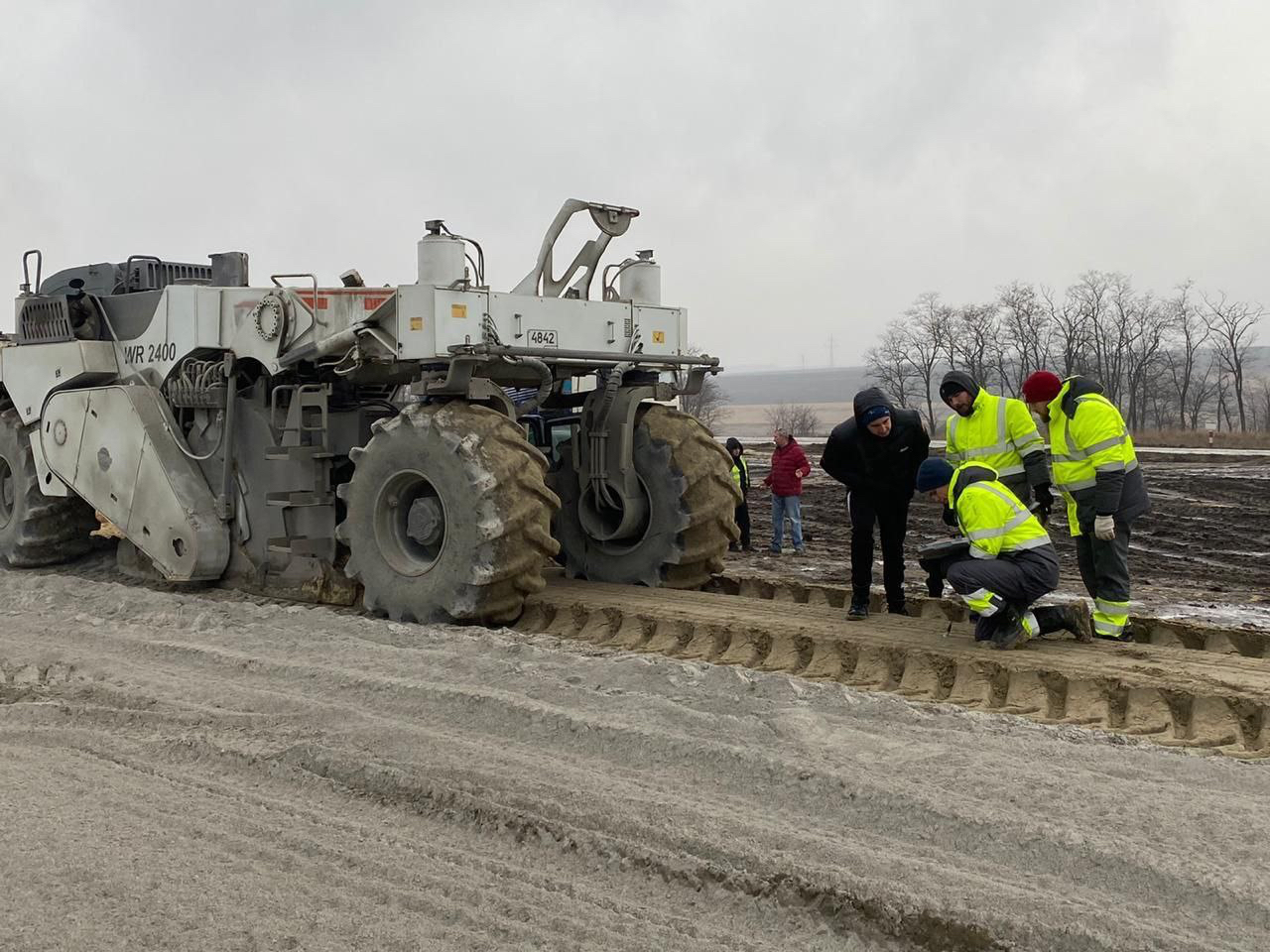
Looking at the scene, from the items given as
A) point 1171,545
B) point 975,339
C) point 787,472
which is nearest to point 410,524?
point 787,472

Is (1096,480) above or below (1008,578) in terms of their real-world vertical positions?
above

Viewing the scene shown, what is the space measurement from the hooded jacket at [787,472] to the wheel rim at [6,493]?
284 inches

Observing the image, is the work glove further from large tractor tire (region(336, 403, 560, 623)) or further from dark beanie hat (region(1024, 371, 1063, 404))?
large tractor tire (region(336, 403, 560, 623))

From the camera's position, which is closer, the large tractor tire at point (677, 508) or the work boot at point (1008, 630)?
the work boot at point (1008, 630)

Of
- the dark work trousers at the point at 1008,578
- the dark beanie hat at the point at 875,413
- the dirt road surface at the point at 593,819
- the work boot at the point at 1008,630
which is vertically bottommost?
the dirt road surface at the point at 593,819

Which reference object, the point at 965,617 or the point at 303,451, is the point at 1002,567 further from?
the point at 303,451

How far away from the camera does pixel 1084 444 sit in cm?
654

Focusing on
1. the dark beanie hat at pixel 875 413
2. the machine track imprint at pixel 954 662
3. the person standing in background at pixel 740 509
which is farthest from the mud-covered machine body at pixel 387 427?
the person standing in background at pixel 740 509

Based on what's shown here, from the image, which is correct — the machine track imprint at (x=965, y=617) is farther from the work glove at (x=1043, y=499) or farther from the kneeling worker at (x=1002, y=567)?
the work glove at (x=1043, y=499)

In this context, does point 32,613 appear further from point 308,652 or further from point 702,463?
point 702,463

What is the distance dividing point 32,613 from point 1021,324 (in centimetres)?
5564

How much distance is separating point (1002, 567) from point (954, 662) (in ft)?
1.87

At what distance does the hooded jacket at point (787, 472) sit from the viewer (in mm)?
12555

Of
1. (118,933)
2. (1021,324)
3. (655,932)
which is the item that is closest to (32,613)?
(118,933)
